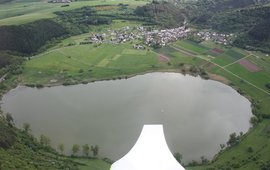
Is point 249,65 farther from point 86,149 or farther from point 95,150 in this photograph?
point 86,149

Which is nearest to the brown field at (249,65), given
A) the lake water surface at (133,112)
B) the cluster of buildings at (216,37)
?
the lake water surface at (133,112)

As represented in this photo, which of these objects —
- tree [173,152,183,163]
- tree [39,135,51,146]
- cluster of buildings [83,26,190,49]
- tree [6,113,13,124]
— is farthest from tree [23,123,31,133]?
cluster of buildings [83,26,190,49]

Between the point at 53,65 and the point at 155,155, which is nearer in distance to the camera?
the point at 155,155

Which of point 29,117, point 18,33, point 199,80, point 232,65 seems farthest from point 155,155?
point 18,33

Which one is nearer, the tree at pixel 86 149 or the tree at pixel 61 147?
the tree at pixel 86 149

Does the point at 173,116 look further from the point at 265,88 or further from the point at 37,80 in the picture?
the point at 37,80

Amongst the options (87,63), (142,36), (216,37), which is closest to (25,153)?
(87,63)

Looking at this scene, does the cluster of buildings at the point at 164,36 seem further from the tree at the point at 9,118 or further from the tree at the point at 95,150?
the tree at the point at 95,150
